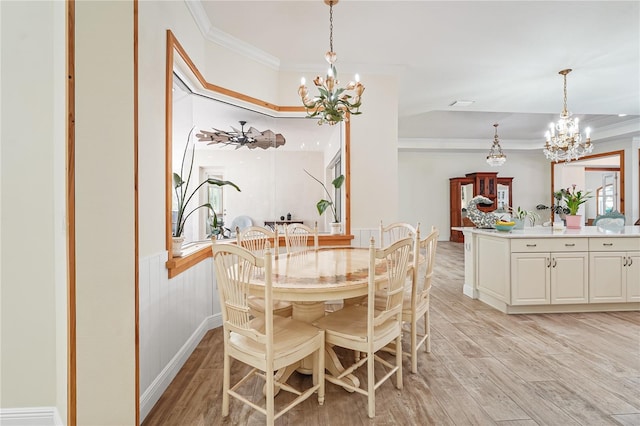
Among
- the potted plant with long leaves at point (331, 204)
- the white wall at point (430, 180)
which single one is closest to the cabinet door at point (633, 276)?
the potted plant with long leaves at point (331, 204)

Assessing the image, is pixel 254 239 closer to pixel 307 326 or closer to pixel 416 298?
pixel 307 326

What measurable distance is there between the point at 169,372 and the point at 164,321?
353 mm

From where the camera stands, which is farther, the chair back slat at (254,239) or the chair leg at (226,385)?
the chair back slat at (254,239)

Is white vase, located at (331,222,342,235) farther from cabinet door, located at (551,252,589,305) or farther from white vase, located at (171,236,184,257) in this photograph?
cabinet door, located at (551,252,589,305)

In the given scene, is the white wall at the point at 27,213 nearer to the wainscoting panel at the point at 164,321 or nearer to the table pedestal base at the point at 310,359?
the wainscoting panel at the point at 164,321

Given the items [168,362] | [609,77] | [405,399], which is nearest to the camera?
[405,399]

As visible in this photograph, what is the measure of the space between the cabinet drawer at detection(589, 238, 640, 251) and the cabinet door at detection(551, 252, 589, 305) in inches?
6.2

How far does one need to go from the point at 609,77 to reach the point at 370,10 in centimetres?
370

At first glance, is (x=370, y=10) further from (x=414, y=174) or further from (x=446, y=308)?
(x=414, y=174)

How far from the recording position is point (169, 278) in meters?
2.17

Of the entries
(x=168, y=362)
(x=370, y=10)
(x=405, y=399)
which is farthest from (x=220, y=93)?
(x=405, y=399)

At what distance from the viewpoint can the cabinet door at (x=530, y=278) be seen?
340cm

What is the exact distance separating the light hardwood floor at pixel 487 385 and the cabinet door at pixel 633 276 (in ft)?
1.57

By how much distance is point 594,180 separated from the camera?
10.7m
